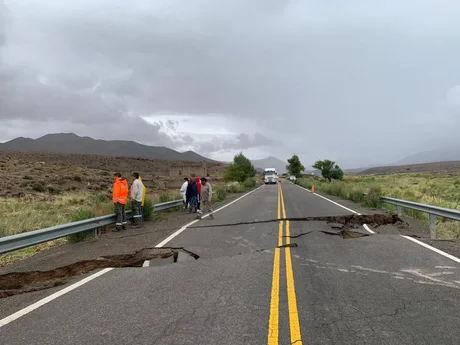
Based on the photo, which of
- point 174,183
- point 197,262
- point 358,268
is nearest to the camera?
point 358,268

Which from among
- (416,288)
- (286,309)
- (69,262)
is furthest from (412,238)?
(69,262)

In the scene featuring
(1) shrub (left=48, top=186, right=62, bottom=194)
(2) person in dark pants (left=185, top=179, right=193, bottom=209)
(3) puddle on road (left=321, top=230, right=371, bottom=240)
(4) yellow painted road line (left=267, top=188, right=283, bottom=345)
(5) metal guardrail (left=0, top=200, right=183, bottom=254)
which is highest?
(2) person in dark pants (left=185, top=179, right=193, bottom=209)

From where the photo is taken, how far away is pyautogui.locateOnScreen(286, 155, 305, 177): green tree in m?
144

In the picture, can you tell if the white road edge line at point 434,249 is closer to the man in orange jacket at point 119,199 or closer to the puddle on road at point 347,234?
the puddle on road at point 347,234

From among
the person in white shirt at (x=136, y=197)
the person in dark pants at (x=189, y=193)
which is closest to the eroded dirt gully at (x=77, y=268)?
the person in white shirt at (x=136, y=197)

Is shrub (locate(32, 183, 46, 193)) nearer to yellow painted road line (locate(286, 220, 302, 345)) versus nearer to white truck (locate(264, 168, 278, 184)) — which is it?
yellow painted road line (locate(286, 220, 302, 345))

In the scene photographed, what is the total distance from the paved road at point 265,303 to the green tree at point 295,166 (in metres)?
137

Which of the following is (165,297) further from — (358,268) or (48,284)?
(358,268)

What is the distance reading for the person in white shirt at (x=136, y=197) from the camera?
13.9m

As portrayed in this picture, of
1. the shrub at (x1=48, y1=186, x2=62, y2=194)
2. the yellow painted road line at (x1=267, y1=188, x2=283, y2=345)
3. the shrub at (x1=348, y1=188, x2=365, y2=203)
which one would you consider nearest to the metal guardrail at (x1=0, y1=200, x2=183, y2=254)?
the yellow painted road line at (x1=267, y1=188, x2=283, y2=345)

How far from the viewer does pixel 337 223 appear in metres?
14.2

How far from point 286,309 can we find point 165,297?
1.75 m

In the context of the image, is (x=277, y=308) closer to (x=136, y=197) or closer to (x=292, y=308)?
(x=292, y=308)

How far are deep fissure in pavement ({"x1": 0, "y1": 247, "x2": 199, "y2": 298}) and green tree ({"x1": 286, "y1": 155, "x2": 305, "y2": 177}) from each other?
137 meters
